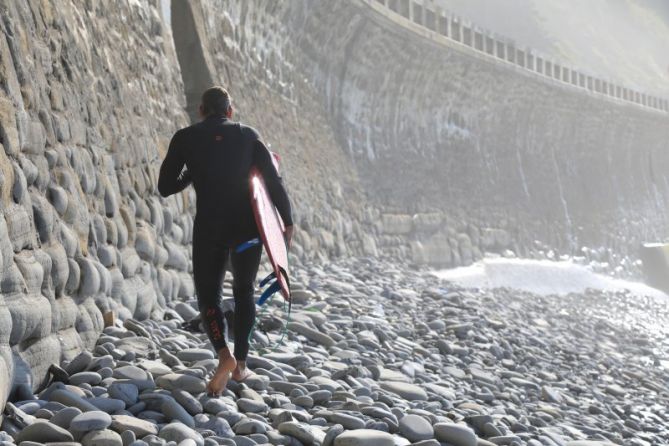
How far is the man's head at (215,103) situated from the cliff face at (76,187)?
0.86m

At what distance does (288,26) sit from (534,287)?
8.65 meters

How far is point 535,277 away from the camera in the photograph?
20469mm

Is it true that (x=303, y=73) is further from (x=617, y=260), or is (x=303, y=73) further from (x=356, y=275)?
(x=617, y=260)

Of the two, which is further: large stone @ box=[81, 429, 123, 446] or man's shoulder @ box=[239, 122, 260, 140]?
man's shoulder @ box=[239, 122, 260, 140]

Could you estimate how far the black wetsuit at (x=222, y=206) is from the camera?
13.6 ft

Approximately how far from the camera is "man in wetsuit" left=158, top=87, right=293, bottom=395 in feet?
13.6

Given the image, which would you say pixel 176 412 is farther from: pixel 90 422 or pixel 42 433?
pixel 42 433

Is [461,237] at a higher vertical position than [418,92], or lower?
lower

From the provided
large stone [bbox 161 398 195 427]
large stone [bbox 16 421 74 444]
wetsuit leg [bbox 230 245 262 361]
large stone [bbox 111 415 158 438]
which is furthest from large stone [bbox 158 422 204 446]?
wetsuit leg [bbox 230 245 262 361]

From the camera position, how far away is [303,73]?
15062mm

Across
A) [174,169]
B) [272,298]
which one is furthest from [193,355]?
[272,298]

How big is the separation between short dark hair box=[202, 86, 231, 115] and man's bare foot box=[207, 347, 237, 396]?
115 cm

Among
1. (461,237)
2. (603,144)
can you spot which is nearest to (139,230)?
(461,237)

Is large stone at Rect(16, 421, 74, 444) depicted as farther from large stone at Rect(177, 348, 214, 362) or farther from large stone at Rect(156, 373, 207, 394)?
A: large stone at Rect(177, 348, 214, 362)
